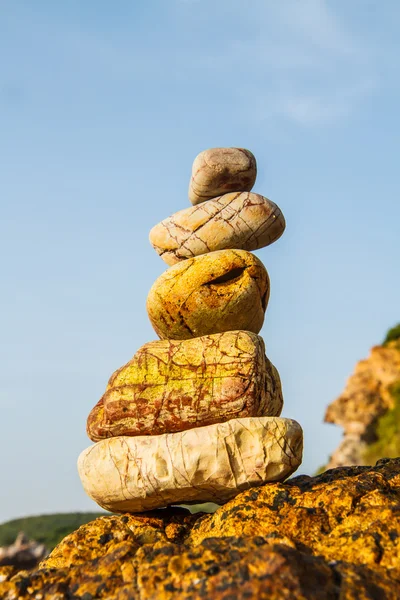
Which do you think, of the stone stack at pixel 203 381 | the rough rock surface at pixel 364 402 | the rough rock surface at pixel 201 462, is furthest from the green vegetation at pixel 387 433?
the rough rock surface at pixel 201 462

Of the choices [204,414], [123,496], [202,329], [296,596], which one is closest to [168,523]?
[123,496]

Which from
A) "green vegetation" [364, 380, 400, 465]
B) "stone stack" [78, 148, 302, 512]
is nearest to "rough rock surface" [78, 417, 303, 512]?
"stone stack" [78, 148, 302, 512]

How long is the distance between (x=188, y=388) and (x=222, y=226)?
97.9 inches

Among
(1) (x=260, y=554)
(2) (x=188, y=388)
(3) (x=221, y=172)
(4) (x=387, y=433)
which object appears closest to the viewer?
(1) (x=260, y=554)

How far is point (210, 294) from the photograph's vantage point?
9.13 meters

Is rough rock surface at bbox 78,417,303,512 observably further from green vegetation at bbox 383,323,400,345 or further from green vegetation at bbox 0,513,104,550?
green vegetation at bbox 0,513,104,550

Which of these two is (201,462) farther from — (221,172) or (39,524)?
(39,524)

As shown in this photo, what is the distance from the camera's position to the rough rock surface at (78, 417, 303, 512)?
25.2ft

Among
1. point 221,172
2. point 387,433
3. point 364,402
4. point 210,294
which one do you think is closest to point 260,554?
point 210,294

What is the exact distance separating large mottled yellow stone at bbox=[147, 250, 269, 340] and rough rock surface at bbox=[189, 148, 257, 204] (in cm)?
118

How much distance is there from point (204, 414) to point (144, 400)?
2.41 feet

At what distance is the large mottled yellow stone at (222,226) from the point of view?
380 inches

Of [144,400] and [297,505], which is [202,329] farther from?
[297,505]

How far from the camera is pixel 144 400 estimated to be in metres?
8.29
